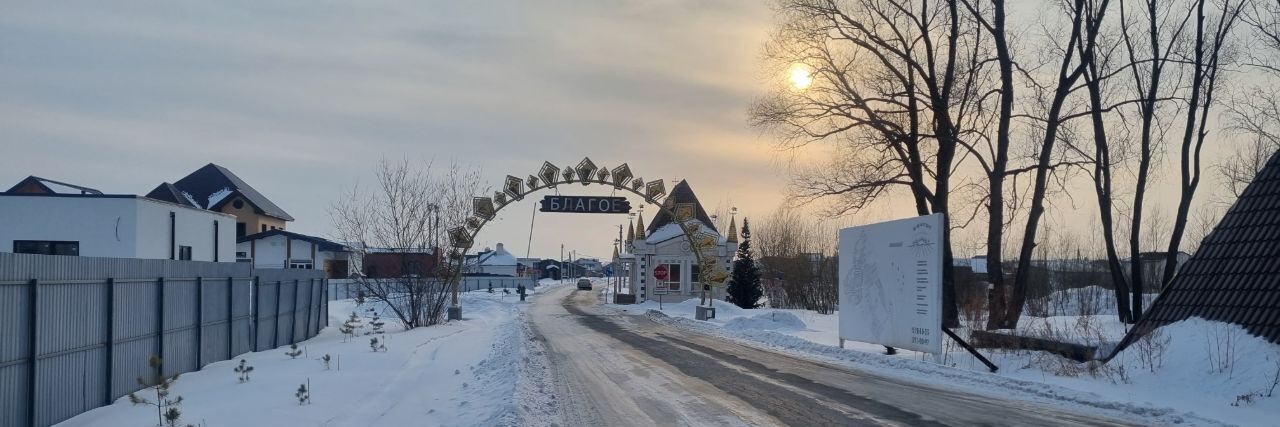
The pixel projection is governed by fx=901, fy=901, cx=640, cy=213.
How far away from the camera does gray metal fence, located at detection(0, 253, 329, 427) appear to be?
32.9 feet

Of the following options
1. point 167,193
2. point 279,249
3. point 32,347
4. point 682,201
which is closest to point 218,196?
point 279,249

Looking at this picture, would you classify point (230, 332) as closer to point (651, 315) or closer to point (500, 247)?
point (651, 315)

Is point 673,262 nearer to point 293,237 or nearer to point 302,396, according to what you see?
point 293,237

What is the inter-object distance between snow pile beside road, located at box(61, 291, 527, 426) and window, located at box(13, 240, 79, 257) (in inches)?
468

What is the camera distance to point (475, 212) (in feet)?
117

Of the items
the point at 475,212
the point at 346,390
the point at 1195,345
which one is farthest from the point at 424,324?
the point at 1195,345

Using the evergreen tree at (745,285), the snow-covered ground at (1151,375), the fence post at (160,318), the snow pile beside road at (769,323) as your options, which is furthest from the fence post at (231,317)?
the evergreen tree at (745,285)

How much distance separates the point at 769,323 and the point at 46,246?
2325 cm

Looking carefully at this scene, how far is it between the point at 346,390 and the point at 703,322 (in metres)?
20.6

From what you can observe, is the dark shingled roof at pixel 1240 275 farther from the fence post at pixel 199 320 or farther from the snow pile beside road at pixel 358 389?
the fence post at pixel 199 320

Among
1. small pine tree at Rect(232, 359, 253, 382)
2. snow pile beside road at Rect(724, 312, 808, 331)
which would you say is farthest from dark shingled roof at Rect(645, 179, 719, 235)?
small pine tree at Rect(232, 359, 253, 382)

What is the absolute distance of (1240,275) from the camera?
13.8 metres

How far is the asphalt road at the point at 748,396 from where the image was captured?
10703 millimetres

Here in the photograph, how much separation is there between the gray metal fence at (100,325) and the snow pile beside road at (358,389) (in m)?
0.39
